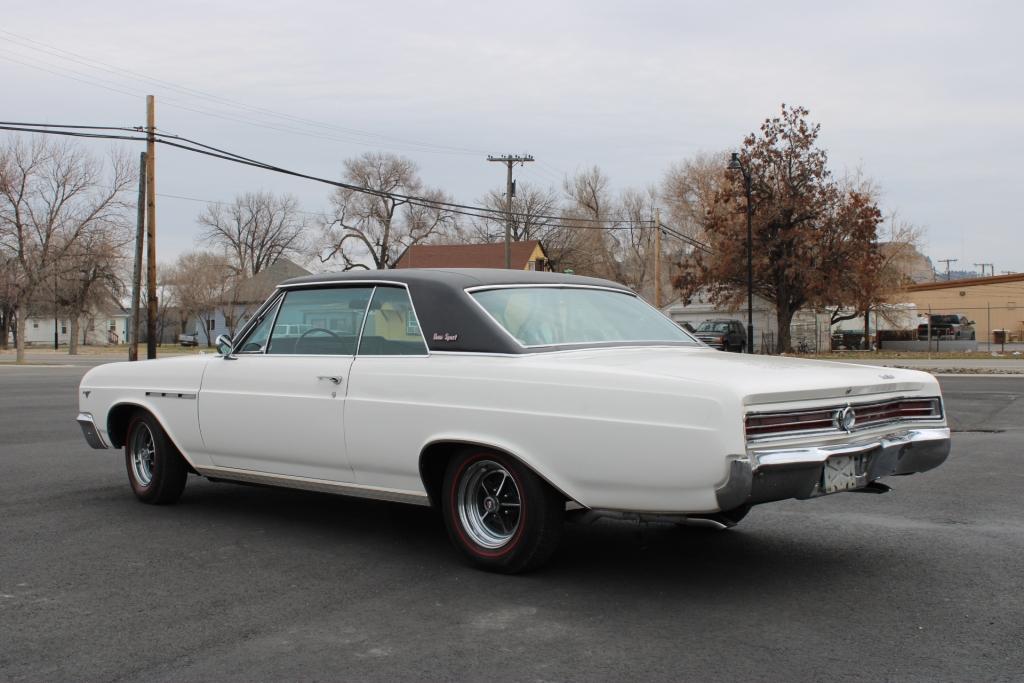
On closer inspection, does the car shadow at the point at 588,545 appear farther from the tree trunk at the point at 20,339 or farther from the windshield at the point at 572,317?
the tree trunk at the point at 20,339

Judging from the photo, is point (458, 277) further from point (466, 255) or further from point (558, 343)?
point (466, 255)

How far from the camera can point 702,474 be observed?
432cm

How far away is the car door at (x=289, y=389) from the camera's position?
5754 mm

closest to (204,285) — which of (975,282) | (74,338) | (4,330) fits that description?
(4,330)

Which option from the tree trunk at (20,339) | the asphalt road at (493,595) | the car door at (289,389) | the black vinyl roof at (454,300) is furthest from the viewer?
the tree trunk at (20,339)

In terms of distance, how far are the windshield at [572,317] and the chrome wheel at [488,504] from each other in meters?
0.69

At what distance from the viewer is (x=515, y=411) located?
4871mm

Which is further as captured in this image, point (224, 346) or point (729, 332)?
point (729, 332)

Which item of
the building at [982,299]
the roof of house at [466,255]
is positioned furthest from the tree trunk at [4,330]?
the building at [982,299]

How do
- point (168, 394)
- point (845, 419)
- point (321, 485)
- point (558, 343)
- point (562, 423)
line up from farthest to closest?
point (168, 394) < point (321, 485) < point (558, 343) < point (845, 419) < point (562, 423)

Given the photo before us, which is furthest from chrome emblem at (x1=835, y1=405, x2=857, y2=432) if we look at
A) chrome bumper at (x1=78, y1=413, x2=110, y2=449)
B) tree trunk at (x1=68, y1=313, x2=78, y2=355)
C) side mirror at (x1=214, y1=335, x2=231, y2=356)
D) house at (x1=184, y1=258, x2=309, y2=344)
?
house at (x1=184, y1=258, x2=309, y2=344)

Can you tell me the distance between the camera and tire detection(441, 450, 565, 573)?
4.89 meters

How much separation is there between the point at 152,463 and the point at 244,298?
275ft

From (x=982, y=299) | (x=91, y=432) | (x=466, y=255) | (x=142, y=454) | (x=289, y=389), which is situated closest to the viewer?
(x=289, y=389)
